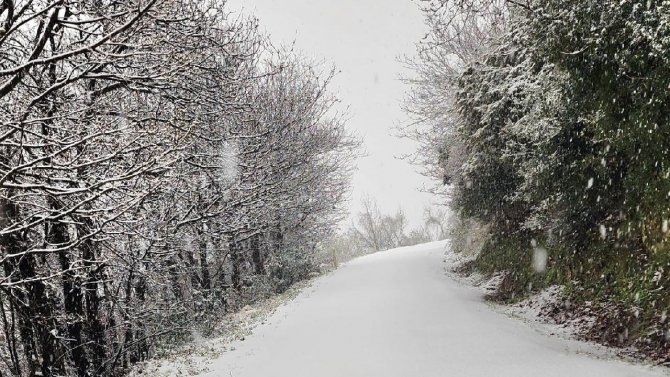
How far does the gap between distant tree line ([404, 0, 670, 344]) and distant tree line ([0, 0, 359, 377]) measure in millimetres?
4786

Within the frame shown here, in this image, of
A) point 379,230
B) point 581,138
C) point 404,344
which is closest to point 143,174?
point 404,344

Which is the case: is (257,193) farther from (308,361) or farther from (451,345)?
(451,345)

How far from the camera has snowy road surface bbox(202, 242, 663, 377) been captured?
19.7 feet

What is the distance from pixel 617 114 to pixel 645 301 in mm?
3130

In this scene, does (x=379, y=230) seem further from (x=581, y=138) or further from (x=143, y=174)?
(x=143, y=174)

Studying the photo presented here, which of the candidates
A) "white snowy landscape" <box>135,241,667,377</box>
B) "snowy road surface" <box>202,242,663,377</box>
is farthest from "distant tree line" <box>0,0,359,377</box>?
"snowy road surface" <box>202,242,663,377</box>

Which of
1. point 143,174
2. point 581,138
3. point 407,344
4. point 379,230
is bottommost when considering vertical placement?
point 407,344

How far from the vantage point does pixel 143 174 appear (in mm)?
4695

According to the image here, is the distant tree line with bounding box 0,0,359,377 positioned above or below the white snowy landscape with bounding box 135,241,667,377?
above

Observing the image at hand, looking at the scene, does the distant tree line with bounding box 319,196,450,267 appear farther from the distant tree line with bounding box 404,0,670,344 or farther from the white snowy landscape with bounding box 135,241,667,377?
the white snowy landscape with bounding box 135,241,667,377

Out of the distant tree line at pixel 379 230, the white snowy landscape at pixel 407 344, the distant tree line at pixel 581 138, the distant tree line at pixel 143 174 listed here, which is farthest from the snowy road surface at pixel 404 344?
the distant tree line at pixel 379 230

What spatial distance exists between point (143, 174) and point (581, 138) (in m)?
8.41

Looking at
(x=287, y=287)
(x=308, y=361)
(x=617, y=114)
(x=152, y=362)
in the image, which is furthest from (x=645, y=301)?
(x=287, y=287)

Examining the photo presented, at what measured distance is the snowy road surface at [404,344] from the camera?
602cm
